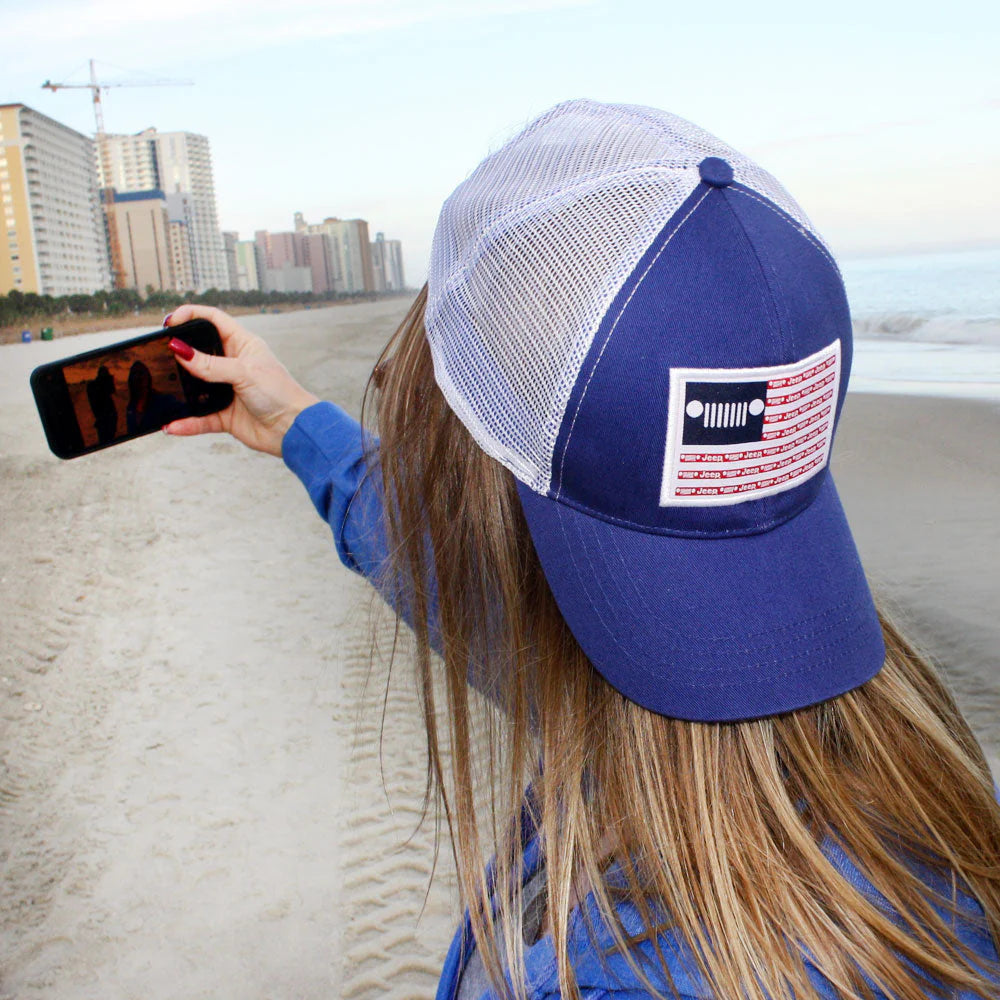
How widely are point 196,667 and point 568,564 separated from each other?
128 inches

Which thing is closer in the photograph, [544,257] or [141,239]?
[544,257]

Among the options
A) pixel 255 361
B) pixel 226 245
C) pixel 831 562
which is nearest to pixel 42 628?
pixel 255 361

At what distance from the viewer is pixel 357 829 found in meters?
2.57

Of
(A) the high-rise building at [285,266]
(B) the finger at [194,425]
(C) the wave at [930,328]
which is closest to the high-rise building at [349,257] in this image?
(A) the high-rise building at [285,266]

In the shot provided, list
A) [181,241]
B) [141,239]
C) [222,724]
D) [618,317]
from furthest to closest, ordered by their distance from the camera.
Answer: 1. [181,241]
2. [141,239]
3. [222,724]
4. [618,317]

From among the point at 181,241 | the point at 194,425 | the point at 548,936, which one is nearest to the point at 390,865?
the point at 194,425

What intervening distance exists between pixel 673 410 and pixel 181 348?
0.84 metres

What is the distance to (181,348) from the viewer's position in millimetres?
1216

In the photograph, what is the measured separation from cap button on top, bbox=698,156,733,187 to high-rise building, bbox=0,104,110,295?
29.1ft

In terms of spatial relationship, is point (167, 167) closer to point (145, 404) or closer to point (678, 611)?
point (145, 404)

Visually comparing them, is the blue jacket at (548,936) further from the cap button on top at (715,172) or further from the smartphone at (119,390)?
the cap button on top at (715,172)

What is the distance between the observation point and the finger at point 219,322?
1240 millimetres

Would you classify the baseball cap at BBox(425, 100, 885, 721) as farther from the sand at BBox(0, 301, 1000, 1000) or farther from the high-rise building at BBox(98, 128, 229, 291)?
the high-rise building at BBox(98, 128, 229, 291)

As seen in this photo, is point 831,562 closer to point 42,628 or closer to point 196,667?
point 196,667
